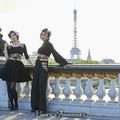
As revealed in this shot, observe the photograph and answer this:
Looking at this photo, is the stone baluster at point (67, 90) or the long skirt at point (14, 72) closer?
the stone baluster at point (67, 90)

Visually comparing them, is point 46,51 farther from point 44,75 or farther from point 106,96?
point 106,96

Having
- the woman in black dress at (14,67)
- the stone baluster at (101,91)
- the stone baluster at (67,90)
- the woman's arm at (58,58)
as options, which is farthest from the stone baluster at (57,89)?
the stone baluster at (101,91)

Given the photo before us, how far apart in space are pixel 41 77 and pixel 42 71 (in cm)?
12

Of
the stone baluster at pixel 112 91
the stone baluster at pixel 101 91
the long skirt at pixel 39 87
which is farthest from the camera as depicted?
the long skirt at pixel 39 87

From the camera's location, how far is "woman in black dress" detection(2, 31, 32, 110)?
28.1 ft

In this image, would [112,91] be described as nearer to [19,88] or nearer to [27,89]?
[27,89]

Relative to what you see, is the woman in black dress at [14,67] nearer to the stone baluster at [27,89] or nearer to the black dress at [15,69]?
the black dress at [15,69]

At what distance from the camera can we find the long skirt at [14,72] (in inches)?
340

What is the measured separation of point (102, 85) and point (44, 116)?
4.12 feet

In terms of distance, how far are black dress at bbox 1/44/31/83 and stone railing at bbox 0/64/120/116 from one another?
221 millimetres

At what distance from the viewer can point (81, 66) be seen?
8.26 metres

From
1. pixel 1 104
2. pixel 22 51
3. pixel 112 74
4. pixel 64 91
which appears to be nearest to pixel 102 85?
pixel 112 74

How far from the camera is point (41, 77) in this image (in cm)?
835

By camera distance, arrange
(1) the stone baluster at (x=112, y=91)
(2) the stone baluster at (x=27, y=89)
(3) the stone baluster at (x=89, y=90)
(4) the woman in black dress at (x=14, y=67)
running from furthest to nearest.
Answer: (2) the stone baluster at (x=27, y=89) < (4) the woman in black dress at (x=14, y=67) < (3) the stone baluster at (x=89, y=90) < (1) the stone baluster at (x=112, y=91)
